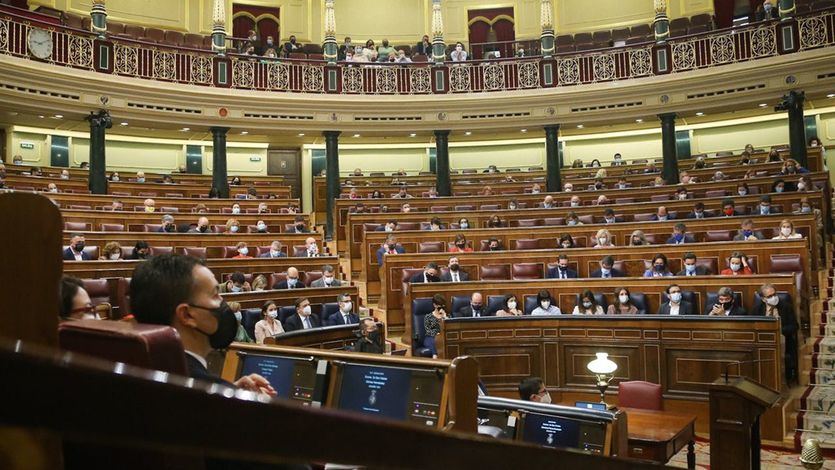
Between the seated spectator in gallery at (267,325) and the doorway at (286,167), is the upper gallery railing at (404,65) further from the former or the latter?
the seated spectator in gallery at (267,325)

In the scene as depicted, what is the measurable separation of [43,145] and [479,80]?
1025cm

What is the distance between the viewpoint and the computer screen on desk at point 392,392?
2.12m

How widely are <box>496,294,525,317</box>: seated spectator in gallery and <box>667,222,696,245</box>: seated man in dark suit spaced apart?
255cm

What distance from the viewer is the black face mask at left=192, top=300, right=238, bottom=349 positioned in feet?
4.98

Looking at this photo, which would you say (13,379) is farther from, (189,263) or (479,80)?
(479,80)

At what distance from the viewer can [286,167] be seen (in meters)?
18.6

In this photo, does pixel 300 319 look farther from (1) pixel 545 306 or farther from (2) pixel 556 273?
(2) pixel 556 273

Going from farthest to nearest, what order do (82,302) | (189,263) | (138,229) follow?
(138,229), (82,302), (189,263)

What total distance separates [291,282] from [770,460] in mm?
5392

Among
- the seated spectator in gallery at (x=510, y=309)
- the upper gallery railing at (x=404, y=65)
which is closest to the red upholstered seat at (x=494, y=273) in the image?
the seated spectator in gallery at (x=510, y=309)

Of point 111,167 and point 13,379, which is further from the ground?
point 111,167

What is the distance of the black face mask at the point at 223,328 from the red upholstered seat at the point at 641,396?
4328mm

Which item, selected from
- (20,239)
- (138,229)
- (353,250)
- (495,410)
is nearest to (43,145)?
(138,229)

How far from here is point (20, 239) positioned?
2.66ft
